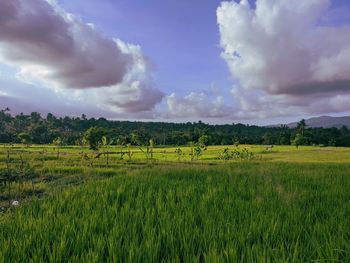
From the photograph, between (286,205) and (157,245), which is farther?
(286,205)

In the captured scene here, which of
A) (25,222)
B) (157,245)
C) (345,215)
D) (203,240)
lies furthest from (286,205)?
(25,222)

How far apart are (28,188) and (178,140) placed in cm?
13122

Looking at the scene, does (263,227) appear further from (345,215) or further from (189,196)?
(189,196)

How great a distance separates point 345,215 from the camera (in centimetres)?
612

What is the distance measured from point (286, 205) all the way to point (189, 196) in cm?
232

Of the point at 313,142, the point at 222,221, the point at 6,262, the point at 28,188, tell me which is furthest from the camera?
the point at 313,142

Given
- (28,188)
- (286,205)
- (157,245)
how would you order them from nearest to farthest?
(157,245), (286,205), (28,188)

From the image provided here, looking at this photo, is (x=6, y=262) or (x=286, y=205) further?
(x=286, y=205)

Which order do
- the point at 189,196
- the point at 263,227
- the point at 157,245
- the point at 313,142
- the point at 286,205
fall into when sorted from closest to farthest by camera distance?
the point at 157,245, the point at 263,227, the point at 286,205, the point at 189,196, the point at 313,142

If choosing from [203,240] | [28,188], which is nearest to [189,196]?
[203,240]

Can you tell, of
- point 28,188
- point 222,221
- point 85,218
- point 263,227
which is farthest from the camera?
point 28,188

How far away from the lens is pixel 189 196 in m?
7.98

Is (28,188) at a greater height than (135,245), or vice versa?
(135,245)

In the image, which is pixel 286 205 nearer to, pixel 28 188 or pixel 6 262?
pixel 6 262
